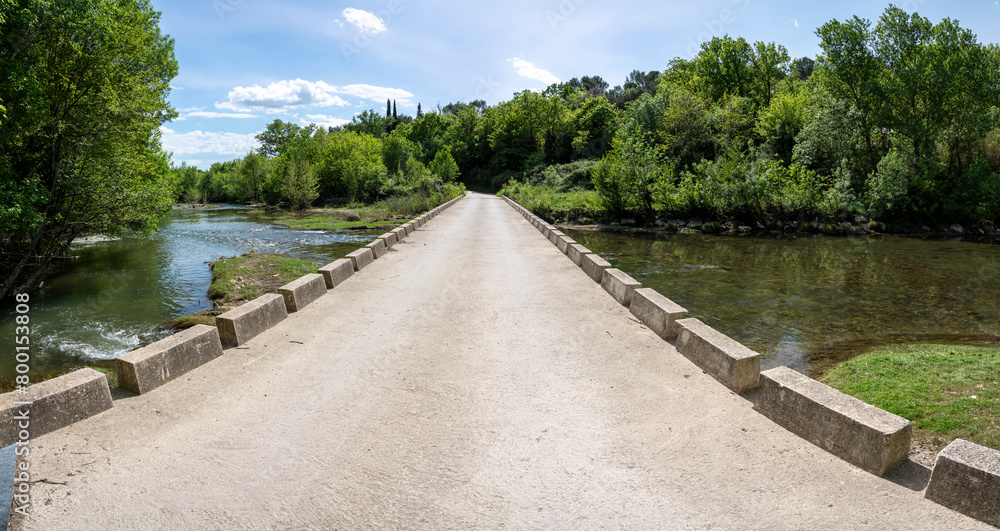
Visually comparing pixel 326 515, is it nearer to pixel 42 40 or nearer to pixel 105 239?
pixel 42 40

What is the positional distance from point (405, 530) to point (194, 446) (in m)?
2.06

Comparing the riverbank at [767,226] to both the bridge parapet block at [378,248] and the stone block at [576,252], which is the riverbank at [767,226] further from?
the bridge parapet block at [378,248]

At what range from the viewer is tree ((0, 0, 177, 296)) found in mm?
10711

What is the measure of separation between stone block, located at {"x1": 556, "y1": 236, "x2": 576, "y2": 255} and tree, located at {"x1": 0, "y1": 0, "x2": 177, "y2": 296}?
1223 cm

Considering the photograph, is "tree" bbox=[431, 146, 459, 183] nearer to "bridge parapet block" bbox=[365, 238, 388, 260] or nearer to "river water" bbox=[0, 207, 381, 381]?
"river water" bbox=[0, 207, 381, 381]

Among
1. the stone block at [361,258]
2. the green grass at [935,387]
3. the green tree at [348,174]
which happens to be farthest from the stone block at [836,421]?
the green tree at [348,174]

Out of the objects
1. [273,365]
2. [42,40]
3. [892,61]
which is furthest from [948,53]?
Answer: [42,40]

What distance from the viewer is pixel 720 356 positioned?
525cm

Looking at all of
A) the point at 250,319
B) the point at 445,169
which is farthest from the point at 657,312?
the point at 445,169

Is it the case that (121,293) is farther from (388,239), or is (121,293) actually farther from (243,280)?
(388,239)

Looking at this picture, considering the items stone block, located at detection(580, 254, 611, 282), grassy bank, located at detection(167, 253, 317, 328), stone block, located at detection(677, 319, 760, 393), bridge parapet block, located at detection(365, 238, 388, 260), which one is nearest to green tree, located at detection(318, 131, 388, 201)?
grassy bank, located at detection(167, 253, 317, 328)

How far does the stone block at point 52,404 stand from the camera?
12.6 feet

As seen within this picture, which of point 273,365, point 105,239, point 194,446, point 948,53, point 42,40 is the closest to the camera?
point 194,446

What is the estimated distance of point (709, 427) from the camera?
4.30 metres
